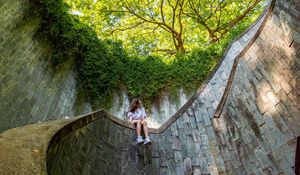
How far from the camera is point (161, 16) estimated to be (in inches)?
558

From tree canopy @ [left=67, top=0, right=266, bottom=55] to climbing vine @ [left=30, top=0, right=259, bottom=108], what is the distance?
8.65 feet

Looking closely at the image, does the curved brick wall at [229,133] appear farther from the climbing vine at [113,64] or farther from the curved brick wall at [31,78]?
the climbing vine at [113,64]

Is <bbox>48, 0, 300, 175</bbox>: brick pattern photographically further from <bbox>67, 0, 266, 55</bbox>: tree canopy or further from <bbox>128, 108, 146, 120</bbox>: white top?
<bbox>67, 0, 266, 55</bbox>: tree canopy

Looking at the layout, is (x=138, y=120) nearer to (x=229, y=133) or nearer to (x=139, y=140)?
(x=139, y=140)

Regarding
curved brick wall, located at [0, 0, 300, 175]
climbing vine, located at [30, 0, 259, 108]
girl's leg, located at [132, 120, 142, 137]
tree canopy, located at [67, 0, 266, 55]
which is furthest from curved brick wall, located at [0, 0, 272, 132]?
tree canopy, located at [67, 0, 266, 55]

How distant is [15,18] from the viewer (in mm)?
7363

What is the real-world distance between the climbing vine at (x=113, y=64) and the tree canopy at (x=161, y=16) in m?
2.64

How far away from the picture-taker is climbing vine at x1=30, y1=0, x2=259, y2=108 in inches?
352

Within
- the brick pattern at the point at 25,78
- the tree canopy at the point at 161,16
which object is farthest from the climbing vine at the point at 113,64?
the tree canopy at the point at 161,16

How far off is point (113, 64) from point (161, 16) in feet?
15.3

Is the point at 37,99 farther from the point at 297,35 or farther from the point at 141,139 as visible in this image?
the point at 297,35

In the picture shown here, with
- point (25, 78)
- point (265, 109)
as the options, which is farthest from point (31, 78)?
point (265, 109)

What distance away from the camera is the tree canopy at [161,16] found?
13781 millimetres

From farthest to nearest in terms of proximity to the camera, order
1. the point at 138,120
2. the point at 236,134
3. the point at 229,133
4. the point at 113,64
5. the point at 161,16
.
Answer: the point at 161,16
the point at 113,64
the point at 138,120
the point at 229,133
the point at 236,134
